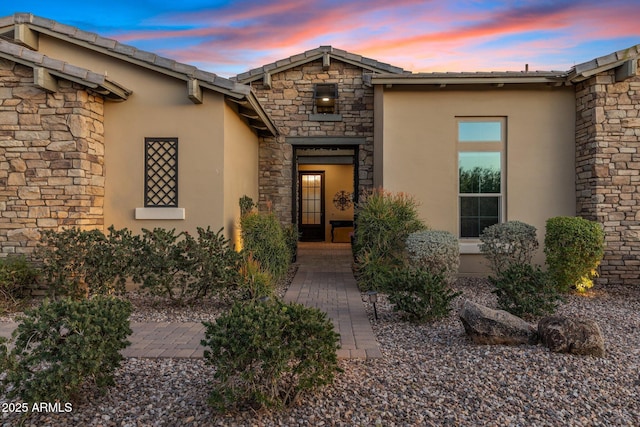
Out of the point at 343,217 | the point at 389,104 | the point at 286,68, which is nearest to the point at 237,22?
the point at 286,68

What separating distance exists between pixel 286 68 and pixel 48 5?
5.90 metres

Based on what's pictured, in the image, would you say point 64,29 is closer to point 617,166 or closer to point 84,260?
point 84,260

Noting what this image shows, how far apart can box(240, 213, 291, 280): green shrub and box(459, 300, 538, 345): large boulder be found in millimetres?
4010

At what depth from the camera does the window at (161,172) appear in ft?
23.4

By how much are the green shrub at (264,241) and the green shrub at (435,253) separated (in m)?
2.45

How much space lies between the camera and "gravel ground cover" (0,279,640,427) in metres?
2.76

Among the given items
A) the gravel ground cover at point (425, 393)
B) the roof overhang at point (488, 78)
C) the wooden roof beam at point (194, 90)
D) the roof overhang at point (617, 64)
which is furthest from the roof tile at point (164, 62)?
the roof overhang at point (617, 64)

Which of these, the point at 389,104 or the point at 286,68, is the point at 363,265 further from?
the point at 286,68

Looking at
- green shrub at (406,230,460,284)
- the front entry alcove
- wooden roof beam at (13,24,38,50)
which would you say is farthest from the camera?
the front entry alcove

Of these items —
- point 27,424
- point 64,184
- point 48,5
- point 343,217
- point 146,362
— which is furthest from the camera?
point 343,217

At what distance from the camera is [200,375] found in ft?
11.5

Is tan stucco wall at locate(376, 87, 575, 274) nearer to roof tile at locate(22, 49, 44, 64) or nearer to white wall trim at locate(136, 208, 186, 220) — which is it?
white wall trim at locate(136, 208, 186, 220)

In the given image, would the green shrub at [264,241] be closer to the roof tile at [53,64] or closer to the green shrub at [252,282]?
the green shrub at [252,282]

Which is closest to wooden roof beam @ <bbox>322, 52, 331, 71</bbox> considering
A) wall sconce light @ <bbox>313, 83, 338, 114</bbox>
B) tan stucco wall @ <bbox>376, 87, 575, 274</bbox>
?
wall sconce light @ <bbox>313, 83, 338, 114</bbox>
